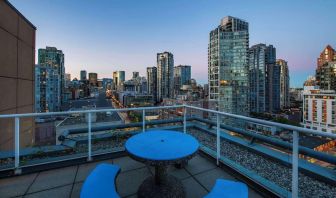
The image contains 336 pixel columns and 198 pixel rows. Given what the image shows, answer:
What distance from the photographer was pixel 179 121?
19.1ft

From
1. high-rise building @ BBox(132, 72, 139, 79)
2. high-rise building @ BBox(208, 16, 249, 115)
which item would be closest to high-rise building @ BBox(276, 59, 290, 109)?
high-rise building @ BBox(208, 16, 249, 115)

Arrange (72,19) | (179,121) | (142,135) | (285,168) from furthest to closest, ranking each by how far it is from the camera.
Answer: (72,19)
(179,121)
(285,168)
(142,135)

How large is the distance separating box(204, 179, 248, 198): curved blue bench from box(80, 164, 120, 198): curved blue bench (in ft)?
3.68

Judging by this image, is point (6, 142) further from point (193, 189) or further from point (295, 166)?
point (295, 166)

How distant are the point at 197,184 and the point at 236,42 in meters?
49.6

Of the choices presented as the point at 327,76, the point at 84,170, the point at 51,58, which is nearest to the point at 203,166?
the point at 84,170

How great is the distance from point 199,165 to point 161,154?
1.71m

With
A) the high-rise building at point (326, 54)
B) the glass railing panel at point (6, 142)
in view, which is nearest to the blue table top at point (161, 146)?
the glass railing panel at point (6, 142)

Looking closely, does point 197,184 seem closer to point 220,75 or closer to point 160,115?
point 160,115

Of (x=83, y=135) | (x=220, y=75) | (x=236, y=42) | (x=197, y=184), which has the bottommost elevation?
(x=197, y=184)

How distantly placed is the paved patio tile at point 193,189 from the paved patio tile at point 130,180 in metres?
0.73

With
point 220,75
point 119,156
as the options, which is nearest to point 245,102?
point 220,75

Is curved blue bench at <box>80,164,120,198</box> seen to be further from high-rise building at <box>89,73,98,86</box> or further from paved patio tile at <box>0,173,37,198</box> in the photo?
high-rise building at <box>89,73,98,86</box>

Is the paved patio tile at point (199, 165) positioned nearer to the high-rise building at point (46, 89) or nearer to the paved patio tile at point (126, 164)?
the paved patio tile at point (126, 164)
